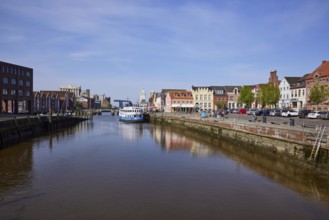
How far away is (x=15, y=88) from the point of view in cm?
7000

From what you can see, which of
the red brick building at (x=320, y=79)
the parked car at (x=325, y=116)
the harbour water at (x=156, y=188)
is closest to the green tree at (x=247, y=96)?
the red brick building at (x=320, y=79)

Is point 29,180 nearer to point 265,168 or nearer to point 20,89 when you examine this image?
point 265,168

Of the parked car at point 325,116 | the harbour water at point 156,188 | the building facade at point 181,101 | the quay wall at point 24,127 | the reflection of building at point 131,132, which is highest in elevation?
the building facade at point 181,101

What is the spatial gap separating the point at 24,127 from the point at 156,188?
28.4 meters

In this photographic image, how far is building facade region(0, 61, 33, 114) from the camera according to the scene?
65.6 meters

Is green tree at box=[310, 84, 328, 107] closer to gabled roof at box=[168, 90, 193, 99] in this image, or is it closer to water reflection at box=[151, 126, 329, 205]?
water reflection at box=[151, 126, 329, 205]

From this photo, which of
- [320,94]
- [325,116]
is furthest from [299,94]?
[325,116]

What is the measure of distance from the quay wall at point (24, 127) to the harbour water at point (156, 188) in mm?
5865

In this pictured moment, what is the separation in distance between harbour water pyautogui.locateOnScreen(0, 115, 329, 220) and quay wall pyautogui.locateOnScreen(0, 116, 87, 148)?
5.87m

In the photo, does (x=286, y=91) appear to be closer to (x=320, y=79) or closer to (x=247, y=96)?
(x=247, y=96)

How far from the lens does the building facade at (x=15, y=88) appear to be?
65.6 metres

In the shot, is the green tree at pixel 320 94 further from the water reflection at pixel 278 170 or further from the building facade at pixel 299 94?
the water reflection at pixel 278 170

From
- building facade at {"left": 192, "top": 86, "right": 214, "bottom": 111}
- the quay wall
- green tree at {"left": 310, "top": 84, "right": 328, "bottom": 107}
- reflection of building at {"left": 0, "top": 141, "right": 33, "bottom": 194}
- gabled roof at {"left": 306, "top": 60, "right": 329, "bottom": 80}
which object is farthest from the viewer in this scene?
building facade at {"left": 192, "top": 86, "right": 214, "bottom": 111}

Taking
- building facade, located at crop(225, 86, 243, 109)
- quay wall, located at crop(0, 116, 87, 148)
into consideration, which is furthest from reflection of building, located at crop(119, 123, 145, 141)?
building facade, located at crop(225, 86, 243, 109)
